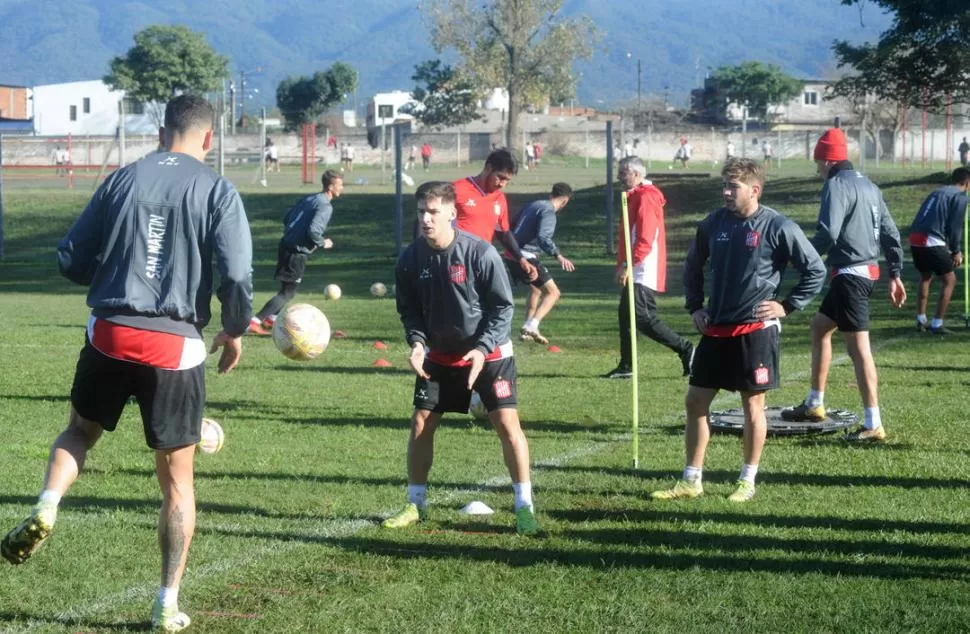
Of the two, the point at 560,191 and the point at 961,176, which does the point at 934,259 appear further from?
the point at 560,191

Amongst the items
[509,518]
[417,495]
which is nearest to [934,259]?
[509,518]

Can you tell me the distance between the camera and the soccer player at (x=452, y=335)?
6.96m

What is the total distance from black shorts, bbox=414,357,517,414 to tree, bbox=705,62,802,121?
89910 mm

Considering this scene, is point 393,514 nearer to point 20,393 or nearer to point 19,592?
point 19,592

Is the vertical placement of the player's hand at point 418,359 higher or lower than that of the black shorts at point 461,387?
higher

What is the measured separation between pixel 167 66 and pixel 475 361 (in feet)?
291

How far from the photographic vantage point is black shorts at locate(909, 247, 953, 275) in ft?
53.5

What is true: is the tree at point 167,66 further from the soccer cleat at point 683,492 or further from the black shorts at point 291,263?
the soccer cleat at point 683,492

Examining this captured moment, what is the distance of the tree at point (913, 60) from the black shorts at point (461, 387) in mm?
26934

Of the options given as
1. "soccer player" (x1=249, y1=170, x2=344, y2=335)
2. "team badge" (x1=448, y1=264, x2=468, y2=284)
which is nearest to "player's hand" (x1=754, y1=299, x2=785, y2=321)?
"team badge" (x1=448, y1=264, x2=468, y2=284)

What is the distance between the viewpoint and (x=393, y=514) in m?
7.46

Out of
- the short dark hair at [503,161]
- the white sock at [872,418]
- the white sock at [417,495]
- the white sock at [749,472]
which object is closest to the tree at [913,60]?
the short dark hair at [503,161]

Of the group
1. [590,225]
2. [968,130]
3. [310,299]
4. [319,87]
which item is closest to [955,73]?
[590,225]

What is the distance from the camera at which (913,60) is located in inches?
1308
